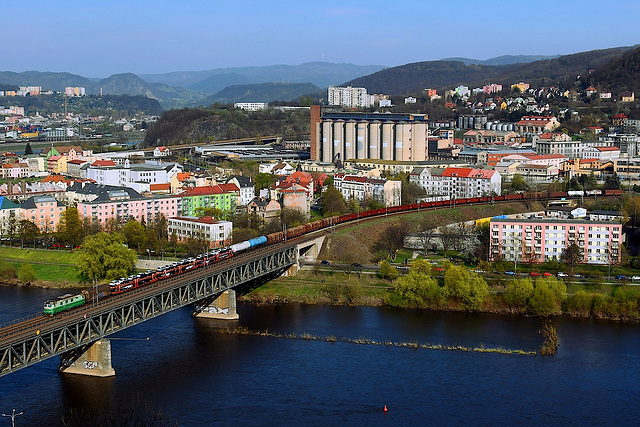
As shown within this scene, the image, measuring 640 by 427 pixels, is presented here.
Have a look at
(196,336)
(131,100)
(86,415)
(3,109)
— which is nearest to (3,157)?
(196,336)

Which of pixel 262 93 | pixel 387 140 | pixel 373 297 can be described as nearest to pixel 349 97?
pixel 387 140

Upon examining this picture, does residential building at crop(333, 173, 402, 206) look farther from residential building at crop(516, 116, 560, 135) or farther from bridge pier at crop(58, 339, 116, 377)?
residential building at crop(516, 116, 560, 135)

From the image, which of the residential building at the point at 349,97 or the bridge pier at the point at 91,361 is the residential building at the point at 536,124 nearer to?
the residential building at the point at 349,97

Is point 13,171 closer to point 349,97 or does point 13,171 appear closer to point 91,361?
point 91,361

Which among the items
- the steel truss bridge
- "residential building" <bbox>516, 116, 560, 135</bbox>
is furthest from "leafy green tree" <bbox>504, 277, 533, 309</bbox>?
"residential building" <bbox>516, 116, 560, 135</bbox>

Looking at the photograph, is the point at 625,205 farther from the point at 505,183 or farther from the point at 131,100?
the point at 131,100
